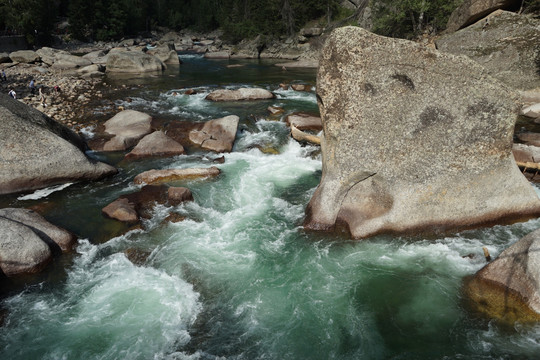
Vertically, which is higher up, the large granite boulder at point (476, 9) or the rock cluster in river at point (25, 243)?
Result: the large granite boulder at point (476, 9)

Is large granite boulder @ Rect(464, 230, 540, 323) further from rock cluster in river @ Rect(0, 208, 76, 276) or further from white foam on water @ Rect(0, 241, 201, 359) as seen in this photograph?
rock cluster in river @ Rect(0, 208, 76, 276)

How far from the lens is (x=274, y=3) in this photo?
6481 centimetres

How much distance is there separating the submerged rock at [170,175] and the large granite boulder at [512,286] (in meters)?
10.0

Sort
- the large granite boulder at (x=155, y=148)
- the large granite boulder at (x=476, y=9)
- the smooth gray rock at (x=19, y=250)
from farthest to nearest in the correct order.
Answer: the large granite boulder at (x=476, y=9) → the large granite boulder at (x=155, y=148) → the smooth gray rock at (x=19, y=250)

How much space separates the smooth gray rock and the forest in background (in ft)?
133

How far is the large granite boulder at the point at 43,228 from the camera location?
31.1 feet

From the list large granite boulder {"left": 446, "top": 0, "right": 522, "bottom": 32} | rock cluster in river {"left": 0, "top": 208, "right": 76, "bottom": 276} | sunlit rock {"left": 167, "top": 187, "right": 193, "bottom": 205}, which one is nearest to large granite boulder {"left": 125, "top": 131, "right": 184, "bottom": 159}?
sunlit rock {"left": 167, "top": 187, "right": 193, "bottom": 205}

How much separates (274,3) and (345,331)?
6855 centimetres

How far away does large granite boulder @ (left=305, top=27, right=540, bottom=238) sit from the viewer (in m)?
9.48

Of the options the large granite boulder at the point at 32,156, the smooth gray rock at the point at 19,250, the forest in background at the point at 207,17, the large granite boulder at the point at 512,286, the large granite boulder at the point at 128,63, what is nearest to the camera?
the large granite boulder at the point at 512,286

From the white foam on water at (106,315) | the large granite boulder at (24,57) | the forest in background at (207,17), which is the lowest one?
the white foam on water at (106,315)

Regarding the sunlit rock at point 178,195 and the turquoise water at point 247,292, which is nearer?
the turquoise water at point 247,292

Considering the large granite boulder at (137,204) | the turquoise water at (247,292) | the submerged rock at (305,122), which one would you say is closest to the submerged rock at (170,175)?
the large granite boulder at (137,204)

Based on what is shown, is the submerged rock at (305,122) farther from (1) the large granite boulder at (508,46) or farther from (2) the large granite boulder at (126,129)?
(1) the large granite boulder at (508,46)
